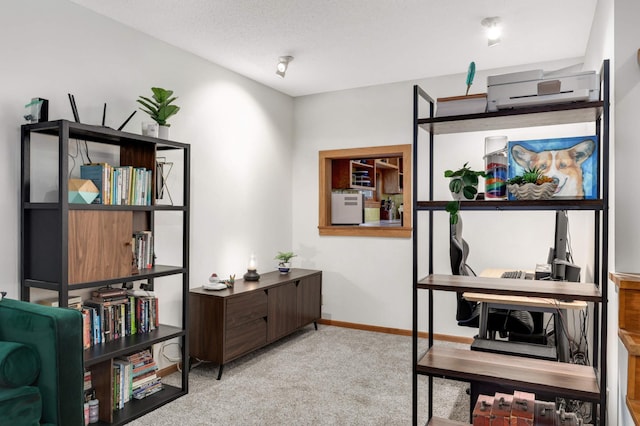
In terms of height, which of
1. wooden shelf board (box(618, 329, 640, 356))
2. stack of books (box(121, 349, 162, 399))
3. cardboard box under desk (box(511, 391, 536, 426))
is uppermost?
wooden shelf board (box(618, 329, 640, 356))

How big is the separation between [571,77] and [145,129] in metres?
2.49

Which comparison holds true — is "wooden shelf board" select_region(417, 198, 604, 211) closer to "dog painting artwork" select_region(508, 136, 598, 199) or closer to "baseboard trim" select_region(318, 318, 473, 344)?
"dog painting artwork" select_region(508, 136, 598, 199)

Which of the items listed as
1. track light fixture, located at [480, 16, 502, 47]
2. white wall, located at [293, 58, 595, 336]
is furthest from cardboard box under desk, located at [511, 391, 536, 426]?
track light fixture, located at [480, 16, 502, 47]

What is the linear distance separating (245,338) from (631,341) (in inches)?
107

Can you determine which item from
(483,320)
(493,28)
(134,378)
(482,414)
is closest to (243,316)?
(134,378)

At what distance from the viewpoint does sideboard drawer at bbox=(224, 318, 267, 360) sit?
135 inches

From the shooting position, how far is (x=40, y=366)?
1.95 meters

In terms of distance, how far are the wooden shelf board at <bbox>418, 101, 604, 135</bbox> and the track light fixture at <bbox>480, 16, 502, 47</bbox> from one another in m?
1.21

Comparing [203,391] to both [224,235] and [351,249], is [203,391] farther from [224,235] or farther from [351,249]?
[351,249]

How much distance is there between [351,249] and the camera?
15.9 ft

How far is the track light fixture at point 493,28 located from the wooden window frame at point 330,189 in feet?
4.87

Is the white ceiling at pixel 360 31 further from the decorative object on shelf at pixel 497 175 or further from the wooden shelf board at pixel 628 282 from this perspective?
the wooden shelf board at pixel 628 282

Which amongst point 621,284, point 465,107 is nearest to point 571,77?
point 465,107

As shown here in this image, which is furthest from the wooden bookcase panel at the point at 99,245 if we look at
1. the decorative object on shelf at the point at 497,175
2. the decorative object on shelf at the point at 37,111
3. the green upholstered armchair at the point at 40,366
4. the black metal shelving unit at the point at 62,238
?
the decorative object on shelf at the point at 497,175
